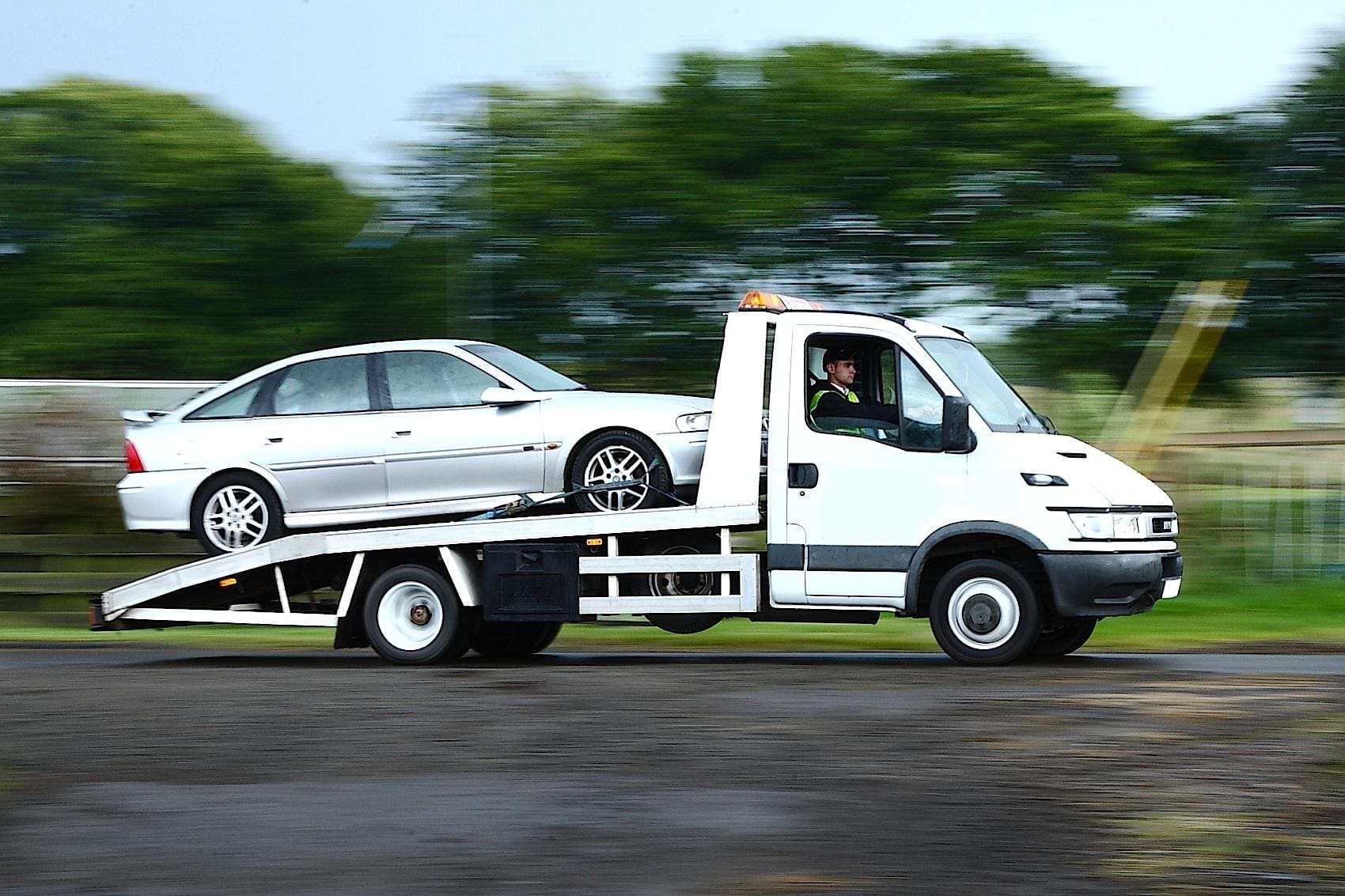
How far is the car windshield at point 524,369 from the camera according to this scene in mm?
11758

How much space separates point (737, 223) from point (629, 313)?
64.5 inches

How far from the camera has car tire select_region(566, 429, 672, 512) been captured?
11352mm

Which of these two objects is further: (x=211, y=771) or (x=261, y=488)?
(x=261, y=488)

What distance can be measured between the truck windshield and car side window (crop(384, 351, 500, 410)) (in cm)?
Result: 296

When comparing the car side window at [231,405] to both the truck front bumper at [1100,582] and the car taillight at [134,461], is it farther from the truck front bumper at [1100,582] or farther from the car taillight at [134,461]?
A: the truck front bumper at [1100,582]

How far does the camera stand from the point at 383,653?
39.5 ft

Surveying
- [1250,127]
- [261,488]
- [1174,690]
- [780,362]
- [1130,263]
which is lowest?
[1174,690]

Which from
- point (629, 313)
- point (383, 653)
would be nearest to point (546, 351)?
point (629, 313)

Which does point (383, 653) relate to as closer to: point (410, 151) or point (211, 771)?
point (211, 771)

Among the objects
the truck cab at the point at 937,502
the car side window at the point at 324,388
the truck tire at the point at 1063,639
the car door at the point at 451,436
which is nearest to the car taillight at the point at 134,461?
the car side window at the point at 324,388

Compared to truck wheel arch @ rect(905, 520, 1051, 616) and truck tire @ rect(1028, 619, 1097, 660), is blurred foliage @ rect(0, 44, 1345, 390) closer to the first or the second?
truck tire @ rect(1028, 619, 1097, 660)

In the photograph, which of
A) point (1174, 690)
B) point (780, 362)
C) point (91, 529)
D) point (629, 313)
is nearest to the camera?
point (1174, 690)

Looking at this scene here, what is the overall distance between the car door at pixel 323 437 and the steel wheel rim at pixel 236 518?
228mm

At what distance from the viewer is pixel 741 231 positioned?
65.9 feet
